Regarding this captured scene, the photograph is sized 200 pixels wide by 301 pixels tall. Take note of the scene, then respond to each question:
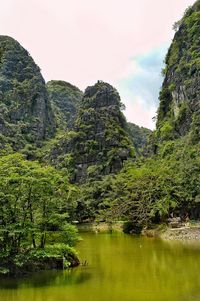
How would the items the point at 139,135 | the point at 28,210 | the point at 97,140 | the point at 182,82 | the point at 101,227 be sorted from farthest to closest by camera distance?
the point at 139,135 < the point at 97,140 < the point at 182,82 < the point at 101,227 < the point at 28,210

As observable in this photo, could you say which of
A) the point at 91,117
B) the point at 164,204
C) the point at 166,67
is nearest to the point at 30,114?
the point at 91,117

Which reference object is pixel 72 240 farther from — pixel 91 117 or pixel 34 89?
pixel 34 89

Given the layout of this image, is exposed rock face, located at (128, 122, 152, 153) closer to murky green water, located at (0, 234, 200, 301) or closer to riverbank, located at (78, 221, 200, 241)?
riverbank, located at (78, 221, 200, 241)

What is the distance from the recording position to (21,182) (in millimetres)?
23172

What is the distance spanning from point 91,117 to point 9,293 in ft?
271

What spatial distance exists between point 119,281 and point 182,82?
6186cm

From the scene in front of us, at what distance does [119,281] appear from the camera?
67.5 ft

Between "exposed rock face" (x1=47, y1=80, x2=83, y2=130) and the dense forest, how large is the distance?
0.60m

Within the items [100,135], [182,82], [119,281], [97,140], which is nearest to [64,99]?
[100,135]

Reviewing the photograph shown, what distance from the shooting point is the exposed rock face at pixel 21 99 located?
11006 cm

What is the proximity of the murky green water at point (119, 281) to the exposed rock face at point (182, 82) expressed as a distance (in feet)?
137

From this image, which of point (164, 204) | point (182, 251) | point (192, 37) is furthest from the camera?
point (192, 37)

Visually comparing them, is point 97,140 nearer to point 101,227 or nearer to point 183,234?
point 101,227

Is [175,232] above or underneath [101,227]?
underneath
